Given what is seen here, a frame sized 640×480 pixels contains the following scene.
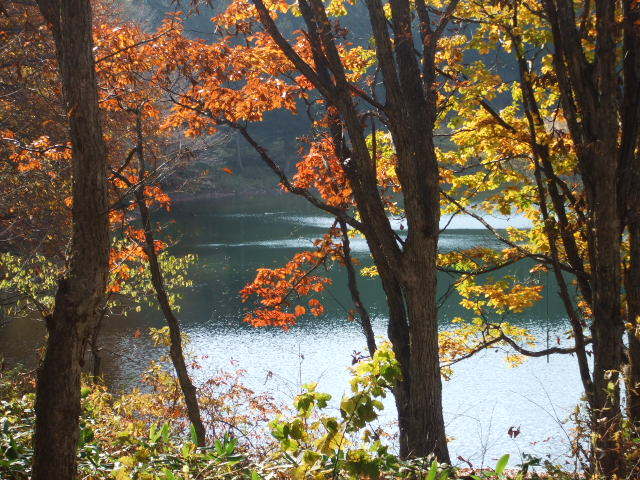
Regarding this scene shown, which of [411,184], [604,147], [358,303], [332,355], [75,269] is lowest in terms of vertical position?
[332,355]

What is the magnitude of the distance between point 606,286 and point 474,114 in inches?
129

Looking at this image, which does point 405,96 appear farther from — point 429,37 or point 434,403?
point 434,403

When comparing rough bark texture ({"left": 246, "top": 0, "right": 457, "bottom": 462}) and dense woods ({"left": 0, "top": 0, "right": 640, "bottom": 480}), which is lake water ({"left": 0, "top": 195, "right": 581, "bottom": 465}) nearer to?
rough bark texture ({"left": 246, "top": 0, "right": 457, "bottom": 462})

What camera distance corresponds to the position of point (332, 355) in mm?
13375

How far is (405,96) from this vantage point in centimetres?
529

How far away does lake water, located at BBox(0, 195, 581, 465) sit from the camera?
10102 millimetres

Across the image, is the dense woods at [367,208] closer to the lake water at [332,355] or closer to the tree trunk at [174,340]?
the tree trunk at [174,340]

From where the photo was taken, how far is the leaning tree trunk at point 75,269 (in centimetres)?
278

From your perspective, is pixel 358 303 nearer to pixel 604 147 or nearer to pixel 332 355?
pixel 604 147

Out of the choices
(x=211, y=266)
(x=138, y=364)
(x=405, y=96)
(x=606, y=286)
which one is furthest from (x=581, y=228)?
(x=211, y=266)

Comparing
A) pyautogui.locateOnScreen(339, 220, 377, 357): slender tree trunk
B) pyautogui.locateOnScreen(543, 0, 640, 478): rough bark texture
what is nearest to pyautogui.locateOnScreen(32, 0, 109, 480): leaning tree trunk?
pyautogui.locateOnScreen(543, 0, 640, 478): rough bark texture

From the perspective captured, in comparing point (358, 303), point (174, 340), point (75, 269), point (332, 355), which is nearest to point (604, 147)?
point (75, 269)

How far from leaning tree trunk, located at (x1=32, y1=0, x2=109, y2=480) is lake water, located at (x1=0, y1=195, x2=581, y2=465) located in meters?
4.32

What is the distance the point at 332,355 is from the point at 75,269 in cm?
1083
